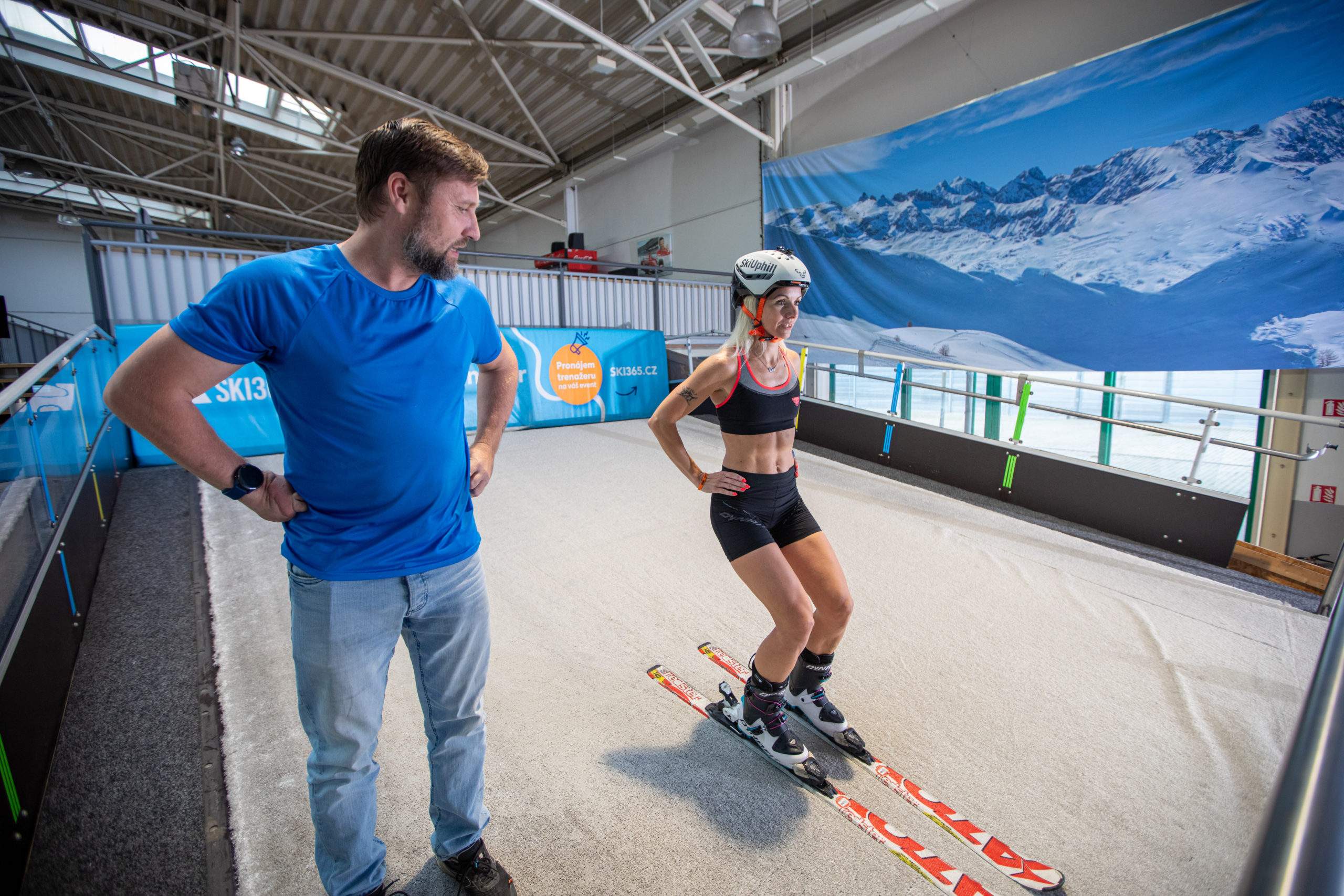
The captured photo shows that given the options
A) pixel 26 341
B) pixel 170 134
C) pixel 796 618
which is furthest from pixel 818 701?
pixel 26 341

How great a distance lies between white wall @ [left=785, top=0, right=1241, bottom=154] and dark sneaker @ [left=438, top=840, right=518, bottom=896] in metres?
9.85

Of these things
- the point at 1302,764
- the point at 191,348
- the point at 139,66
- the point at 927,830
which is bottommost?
the point at 927,830

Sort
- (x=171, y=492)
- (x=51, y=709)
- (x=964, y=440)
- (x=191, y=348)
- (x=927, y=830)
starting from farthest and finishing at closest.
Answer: (x=964, y=440) → (x=171, y=492) → (x=51, y=709) → (x=927, y=830) → (x=191, y=348)

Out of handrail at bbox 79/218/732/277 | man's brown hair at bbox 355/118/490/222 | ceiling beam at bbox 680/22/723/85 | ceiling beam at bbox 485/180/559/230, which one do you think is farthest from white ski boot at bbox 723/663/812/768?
ceiling beam at bbox 485/180/559/230

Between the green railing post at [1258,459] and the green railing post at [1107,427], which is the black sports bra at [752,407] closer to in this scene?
the green railing post at [1107,427]

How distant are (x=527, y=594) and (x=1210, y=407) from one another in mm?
5721

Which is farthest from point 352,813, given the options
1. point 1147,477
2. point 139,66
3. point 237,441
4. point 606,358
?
point 139,66

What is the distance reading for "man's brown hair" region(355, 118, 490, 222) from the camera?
131cm

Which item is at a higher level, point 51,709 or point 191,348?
point 191,348

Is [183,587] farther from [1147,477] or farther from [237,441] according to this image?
[1147,477]

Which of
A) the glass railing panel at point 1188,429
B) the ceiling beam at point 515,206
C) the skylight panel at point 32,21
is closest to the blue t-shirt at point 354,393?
the glass railing panel at point 1188,429

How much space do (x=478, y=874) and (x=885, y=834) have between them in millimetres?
1308

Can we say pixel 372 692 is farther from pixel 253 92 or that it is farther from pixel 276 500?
Answer: pixel 253 92

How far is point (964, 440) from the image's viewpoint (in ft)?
20.0
